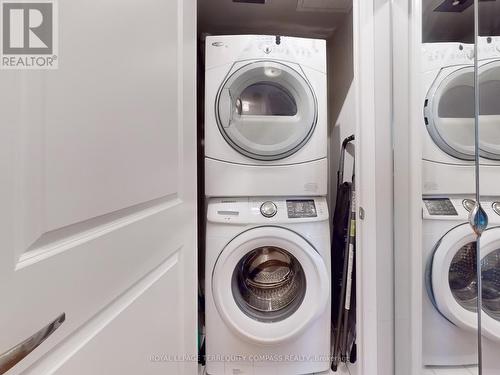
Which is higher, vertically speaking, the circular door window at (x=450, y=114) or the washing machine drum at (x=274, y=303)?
the circular door window at (x=450, y=114)

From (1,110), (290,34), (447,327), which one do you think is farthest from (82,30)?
(290,34)

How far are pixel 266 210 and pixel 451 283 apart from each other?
2.75 feet

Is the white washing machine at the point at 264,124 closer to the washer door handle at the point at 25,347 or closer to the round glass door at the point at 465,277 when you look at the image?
the round glass door at the point at 465,277

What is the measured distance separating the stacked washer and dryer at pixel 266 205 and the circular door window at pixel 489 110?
61cm

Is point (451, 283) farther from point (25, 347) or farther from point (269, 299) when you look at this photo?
point (25, 347)

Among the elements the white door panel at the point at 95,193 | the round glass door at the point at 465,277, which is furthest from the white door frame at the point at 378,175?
the white door panel at the point at 95,193

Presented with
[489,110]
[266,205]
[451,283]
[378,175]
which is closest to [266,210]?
[266,205]

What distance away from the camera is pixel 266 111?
1.35 m

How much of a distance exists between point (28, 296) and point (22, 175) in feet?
0.52

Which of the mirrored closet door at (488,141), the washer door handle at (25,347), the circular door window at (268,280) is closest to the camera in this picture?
the washer door handle at (25,347)

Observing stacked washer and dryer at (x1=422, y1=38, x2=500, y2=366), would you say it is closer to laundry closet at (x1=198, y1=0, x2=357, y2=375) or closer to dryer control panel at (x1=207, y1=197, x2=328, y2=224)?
laundry closet at (x1=198, y1=0, x2=357, y2=375)

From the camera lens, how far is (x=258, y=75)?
4.31 ft

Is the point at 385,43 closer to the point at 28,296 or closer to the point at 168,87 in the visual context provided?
the point at 168,87

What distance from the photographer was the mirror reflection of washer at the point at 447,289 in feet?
3.30
